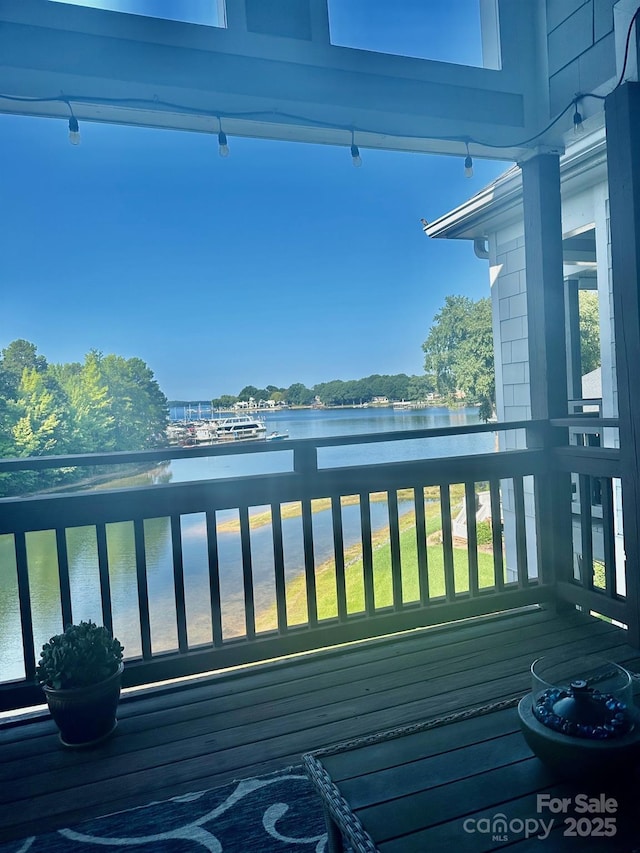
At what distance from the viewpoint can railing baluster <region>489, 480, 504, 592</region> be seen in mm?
3121

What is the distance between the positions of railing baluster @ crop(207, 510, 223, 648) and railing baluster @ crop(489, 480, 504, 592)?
147 centimetres

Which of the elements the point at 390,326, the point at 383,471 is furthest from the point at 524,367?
the point at 390,326

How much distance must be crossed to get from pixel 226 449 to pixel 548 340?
185 centimetres

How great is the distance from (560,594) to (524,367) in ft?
8.06

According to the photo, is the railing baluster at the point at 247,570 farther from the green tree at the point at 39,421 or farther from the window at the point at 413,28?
the window at the point at 413,28

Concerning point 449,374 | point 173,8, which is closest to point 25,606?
point 173,8

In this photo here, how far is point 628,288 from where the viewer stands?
8.49 ft

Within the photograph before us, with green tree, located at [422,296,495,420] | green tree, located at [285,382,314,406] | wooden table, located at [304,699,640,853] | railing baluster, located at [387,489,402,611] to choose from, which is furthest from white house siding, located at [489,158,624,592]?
wooden table, located at [304,699,640,853]

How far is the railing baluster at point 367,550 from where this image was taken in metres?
2.81

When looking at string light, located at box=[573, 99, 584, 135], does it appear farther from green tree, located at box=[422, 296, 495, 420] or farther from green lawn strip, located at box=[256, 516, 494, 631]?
green lawn strip, located at box=[256, 516, 494, 631]

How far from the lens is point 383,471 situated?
2.86 metres

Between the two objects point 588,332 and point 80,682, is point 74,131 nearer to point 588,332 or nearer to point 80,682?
point 80,682

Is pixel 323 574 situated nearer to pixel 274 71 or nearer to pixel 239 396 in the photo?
pixel 239 396

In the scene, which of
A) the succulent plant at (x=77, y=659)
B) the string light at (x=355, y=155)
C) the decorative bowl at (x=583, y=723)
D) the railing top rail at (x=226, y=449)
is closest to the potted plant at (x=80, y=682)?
the succulent plant at (x=77, y=659)
